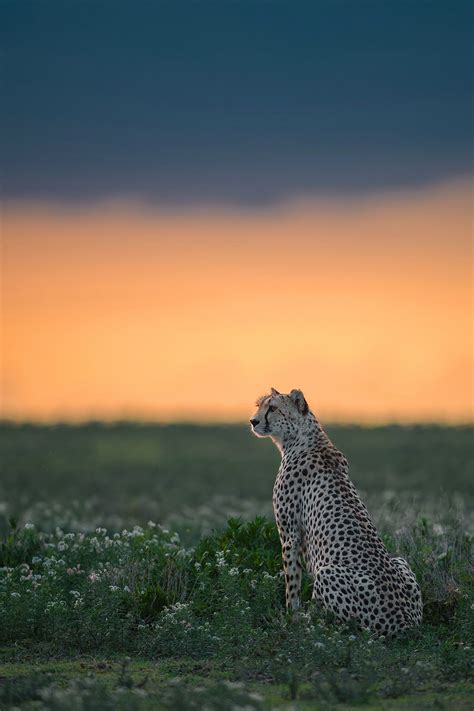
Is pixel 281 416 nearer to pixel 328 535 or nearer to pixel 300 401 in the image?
pixel 300 401

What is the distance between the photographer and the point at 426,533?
11.1 meters

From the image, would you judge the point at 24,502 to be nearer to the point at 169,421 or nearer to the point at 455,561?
the point at 455,561

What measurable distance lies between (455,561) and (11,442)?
90.7 feet

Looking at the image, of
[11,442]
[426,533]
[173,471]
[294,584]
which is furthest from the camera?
[11,442]

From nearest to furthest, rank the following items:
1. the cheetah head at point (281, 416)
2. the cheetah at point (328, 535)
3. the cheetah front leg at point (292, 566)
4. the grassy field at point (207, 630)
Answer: the grassy field at point (207, 630) → the cheetah at point (328, 535) → the cheetah front leg at point (292, 566) → the cheetah head at point (281, 416)

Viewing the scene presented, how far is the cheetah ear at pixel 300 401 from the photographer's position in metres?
9.78

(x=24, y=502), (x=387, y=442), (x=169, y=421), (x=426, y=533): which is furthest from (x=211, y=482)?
(x=169, y=421)

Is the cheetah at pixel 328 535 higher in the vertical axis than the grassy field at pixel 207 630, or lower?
higher

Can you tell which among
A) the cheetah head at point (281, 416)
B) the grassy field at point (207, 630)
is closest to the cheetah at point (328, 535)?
the cheetah head at point (281, 416)

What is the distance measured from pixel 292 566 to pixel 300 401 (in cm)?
140

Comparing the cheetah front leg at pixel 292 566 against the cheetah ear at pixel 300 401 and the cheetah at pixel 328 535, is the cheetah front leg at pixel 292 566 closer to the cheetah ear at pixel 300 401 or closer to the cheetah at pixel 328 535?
the cheetah at pixel 328 535

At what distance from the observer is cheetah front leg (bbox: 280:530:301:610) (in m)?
9.15

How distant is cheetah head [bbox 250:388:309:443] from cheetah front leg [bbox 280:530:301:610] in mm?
890

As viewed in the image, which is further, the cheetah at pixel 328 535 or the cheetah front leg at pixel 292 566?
the cheetah front leg at pixel 292 566
